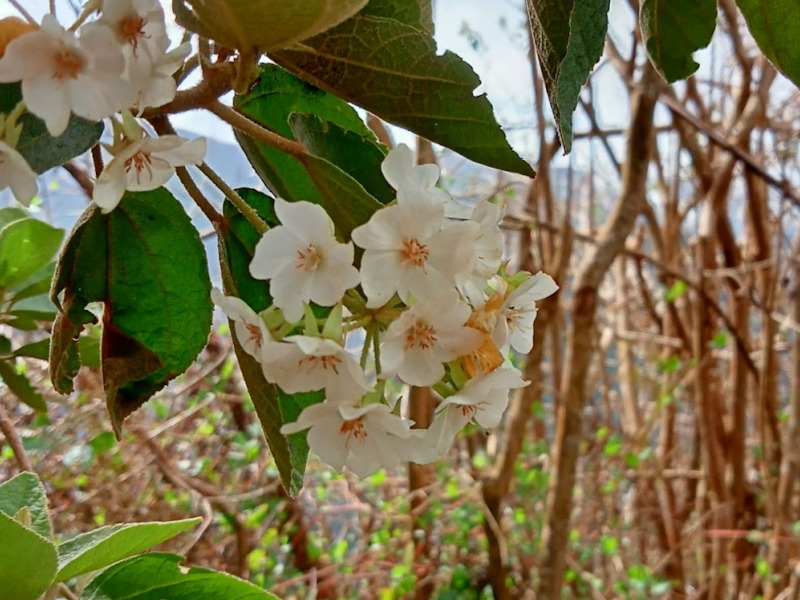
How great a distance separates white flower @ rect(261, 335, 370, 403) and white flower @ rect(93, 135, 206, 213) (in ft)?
0.24

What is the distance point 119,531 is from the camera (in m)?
0.36

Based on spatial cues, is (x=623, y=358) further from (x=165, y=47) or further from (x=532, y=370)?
(x=165, y=47)

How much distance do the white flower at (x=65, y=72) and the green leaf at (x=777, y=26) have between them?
0.29 meters

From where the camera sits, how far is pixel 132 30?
241 mm

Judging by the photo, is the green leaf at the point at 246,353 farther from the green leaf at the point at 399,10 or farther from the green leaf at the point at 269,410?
the green leaf at the point at 399,10

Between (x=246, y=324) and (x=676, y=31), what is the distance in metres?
0.26

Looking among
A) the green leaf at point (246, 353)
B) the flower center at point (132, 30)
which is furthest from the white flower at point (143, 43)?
the green leaf at point (246, 353)

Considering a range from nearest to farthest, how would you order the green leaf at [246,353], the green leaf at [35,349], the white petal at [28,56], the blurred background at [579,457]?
1. the white petal at [28,56]
2. the green leaf at [246,353]
3. the green leaf at [35,349]
4. the blurred background at [579,457]

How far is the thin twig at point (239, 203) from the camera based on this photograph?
29 cm

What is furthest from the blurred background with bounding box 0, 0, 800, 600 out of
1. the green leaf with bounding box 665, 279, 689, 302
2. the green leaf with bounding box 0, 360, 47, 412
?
the green leaf with bounding box 0, 360, 47, 412

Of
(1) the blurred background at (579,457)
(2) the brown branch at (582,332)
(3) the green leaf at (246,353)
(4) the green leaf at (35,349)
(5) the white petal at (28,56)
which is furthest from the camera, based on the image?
(1) the blurred background at (579,457)

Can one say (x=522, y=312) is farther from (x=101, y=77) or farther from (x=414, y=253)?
(x=101, y=77)

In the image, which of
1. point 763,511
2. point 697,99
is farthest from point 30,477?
point 697,99

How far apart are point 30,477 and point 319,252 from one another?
240 millimetres
